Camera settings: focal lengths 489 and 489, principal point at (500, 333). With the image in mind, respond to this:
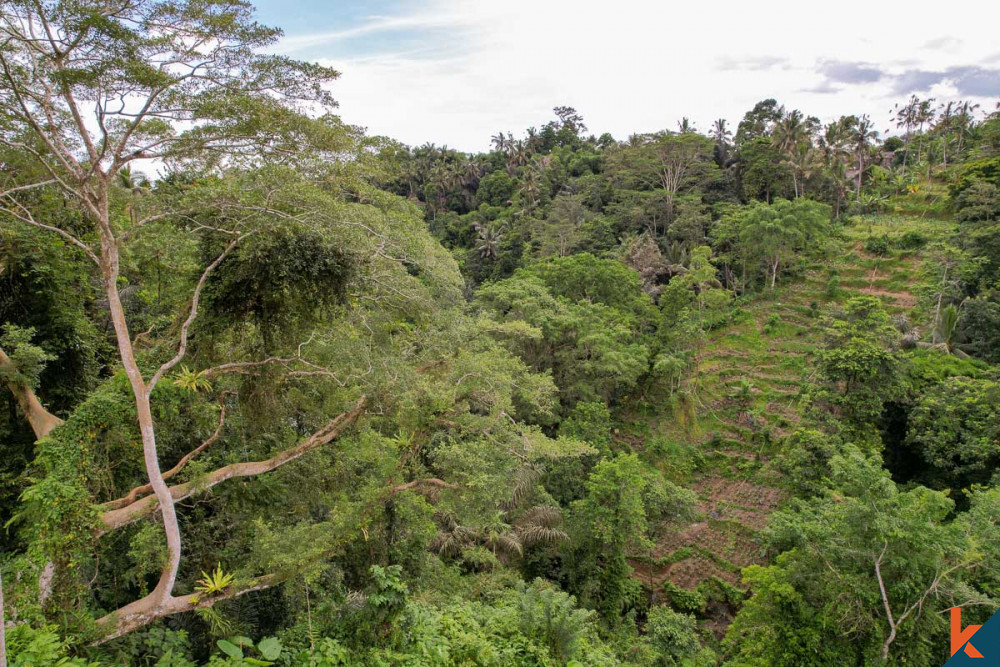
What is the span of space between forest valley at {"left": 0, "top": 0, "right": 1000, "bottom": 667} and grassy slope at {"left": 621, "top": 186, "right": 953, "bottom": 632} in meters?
0.18

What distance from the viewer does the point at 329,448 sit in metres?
8.80

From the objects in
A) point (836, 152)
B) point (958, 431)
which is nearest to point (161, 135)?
point (958, 431)

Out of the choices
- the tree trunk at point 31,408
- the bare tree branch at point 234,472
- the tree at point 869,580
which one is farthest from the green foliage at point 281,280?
the tree at point 869,580

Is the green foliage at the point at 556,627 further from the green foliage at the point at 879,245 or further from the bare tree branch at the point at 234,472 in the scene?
the green foliage at the point at 879,245

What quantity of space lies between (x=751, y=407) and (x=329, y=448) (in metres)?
15.4

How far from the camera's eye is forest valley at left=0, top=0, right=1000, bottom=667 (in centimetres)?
543

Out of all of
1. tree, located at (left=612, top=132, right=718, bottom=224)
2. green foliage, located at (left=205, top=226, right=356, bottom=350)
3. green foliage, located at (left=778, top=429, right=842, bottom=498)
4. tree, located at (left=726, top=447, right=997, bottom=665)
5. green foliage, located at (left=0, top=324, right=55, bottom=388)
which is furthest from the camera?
tree, located at (left=612, top=132, right=718, bottom=224)

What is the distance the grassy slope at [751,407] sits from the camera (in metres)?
13.3

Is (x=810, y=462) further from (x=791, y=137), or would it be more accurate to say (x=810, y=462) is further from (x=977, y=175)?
(x=977, y=175)

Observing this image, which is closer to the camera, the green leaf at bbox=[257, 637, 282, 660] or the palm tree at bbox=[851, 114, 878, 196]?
the green leaf at bbox=[257, 637, 282, 660]

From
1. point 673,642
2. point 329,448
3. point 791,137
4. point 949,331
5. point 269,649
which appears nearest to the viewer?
point 269,649

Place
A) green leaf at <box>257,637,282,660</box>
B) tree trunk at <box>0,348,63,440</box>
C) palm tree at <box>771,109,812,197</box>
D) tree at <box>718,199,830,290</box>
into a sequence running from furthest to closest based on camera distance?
palm tree at <box>771,109,812,197</box>, tree at <box>718,199,830,290</box>, tree trunk at <box>0,348,63,440</box>, green leaf at <box>257,637,282,660</box>

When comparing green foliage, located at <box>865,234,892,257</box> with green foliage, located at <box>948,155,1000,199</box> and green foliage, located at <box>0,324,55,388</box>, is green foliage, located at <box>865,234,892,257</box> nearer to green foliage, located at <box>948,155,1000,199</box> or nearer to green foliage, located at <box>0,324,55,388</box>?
green foliage, located at <box>948,155,1000,199</box>

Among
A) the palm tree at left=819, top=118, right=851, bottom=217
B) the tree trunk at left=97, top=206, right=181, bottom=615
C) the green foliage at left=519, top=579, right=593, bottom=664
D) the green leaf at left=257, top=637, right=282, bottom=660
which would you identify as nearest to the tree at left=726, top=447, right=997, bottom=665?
the green foliage at left=519, top=579, right=593, bottom=664
